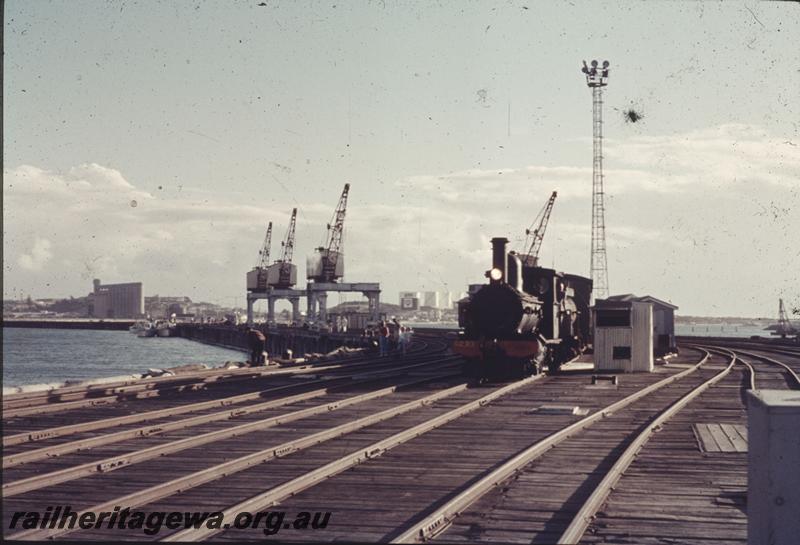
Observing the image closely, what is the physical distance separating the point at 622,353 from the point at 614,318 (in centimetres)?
118

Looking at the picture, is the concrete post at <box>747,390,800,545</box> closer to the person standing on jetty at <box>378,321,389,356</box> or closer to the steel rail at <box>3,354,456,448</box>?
the steel rail at <box>3,354,456,448</box>

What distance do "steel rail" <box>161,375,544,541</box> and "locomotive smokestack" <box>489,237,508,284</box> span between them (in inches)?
347

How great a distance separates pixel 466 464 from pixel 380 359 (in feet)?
97.3

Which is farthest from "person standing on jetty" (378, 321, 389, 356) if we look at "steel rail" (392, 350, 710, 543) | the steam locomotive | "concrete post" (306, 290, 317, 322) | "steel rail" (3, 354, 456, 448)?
"concrete post" (306, 290, 317, 322)

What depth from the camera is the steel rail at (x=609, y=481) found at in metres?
8.35

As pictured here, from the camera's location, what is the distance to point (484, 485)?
10.6 meters

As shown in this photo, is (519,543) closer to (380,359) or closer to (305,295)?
(380,359)

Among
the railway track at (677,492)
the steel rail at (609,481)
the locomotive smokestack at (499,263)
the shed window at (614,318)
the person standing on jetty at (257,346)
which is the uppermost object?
the locomotive smokestack at (499,263)

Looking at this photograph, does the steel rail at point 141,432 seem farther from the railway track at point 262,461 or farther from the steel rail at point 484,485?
the steel rail at point 484,485

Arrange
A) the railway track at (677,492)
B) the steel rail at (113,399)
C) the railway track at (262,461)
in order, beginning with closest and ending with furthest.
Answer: the railway track at (677,492) → the railway track at (262,461) → the steel rail at (113,399)

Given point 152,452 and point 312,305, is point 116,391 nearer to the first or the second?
point 152,452

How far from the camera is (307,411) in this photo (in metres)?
A: 18.2

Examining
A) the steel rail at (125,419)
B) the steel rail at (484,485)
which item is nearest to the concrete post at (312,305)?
the steel rail at (125,419)

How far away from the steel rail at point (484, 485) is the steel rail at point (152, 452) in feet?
14.4
